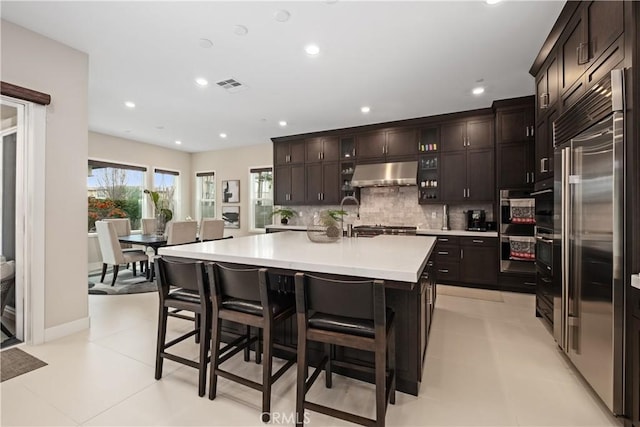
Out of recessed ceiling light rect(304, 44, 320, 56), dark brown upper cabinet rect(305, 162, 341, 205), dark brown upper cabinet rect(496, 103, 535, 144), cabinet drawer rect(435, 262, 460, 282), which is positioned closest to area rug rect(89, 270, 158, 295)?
dark brown upper cabinet rect(305, 162, 341, 205)

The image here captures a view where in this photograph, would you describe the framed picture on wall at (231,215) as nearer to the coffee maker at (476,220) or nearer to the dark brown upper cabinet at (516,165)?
the coffee maker at (476,220)

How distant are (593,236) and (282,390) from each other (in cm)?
232

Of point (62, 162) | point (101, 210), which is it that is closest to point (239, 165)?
point (101, 210)

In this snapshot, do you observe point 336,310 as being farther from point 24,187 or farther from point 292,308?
point 24,187

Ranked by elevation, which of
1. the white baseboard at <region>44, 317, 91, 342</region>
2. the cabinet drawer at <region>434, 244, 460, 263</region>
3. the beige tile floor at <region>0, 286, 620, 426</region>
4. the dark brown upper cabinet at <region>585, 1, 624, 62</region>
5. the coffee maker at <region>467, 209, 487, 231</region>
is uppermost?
the dark brown upper cabinet at <region>585, 1, 624, 62</region>

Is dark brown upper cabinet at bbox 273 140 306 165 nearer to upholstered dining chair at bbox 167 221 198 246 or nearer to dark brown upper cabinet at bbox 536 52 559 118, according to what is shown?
upholstered dining chair at bbox 167 221 198 246

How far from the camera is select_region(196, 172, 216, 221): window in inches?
314

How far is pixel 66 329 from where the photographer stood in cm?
284

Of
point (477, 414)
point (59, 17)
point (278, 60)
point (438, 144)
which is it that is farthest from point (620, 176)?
point (59, 17)

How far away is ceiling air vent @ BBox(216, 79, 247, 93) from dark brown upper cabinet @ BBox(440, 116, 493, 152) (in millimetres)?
3387

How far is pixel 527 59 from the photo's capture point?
311 cm

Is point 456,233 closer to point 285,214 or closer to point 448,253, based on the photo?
point 448,253

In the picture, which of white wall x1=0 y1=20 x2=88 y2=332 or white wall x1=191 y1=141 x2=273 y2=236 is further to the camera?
white wall x1=191 y1=141 x2=273 y2=236

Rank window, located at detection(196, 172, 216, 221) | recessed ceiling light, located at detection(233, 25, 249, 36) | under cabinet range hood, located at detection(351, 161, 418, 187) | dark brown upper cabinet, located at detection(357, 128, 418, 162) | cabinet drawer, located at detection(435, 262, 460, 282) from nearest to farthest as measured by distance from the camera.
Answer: recessed ceiling light, located at detection(233, 25, 249, 36), cabinet drawer, located at detection(435, 262, 460, 282), under cabinet range hood, located at detection(351, 161, 418, 187), dark brown upper cabinet, located at detection(357, 128, 418, 162), window, located at detection(196, 172, 216, 221)
